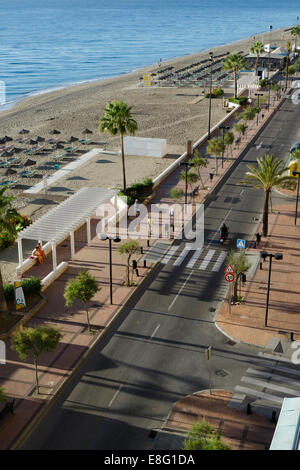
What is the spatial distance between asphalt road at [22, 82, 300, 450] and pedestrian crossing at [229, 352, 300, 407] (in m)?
0.58

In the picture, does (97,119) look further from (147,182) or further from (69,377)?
(69,377)

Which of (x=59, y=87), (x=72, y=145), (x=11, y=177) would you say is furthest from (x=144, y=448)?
(x=59, y=87)

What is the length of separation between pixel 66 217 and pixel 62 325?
38.4 feet

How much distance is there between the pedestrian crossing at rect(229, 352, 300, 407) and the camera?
1123 inches

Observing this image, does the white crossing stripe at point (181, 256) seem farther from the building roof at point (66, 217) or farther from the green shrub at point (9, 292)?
the green shrub at point (9, 292)

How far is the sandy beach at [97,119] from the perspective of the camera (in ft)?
213

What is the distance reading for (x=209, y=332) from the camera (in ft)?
114

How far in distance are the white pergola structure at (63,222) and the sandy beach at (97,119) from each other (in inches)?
334

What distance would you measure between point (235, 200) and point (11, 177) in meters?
25.8

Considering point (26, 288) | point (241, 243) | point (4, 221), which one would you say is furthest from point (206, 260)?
point (4, 221)

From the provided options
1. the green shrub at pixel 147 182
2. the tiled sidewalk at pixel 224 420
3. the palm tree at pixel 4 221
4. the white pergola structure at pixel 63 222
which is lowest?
the tiled sidewalk at pixel 224 420

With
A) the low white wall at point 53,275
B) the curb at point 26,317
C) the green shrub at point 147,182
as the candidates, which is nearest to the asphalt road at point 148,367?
the curb at point 26,317

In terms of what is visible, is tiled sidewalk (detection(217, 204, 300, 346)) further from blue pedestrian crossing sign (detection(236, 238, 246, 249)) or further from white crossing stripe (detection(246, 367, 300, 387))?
white crossing stripe (detection(246, 367, 300, 387))

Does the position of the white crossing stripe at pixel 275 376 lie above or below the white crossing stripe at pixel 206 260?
below
